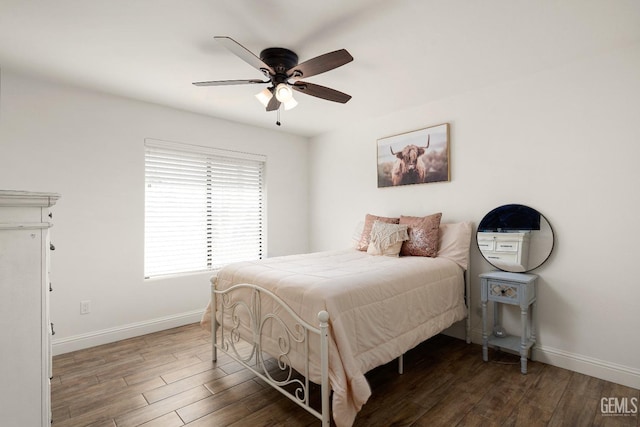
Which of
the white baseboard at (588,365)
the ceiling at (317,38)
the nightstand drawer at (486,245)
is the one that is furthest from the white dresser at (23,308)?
the nightstand drawer at (486,245)

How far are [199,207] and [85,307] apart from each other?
1460 millimetres

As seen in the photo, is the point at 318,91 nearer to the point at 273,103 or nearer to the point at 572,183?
the point at 273,103

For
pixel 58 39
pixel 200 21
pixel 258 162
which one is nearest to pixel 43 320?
pixel 200 21

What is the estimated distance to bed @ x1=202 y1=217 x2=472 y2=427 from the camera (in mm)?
1672

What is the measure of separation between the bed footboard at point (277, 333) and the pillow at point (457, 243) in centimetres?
171

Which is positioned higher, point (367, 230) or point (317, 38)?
point (317, 38)

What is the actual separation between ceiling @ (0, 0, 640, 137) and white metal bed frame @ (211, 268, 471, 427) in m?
1.72

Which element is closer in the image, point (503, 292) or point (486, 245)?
point (503, 292)

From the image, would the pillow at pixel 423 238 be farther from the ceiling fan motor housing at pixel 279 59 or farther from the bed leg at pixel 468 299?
the ceiling fan motor housing at pixel 279 59

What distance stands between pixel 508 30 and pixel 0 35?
11.0 ft

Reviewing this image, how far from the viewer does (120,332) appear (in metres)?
3.08

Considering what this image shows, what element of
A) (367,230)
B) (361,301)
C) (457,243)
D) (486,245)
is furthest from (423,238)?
(361,301)

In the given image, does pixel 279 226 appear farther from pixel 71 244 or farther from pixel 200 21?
pixel 200 21

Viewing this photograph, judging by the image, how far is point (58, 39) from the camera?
213 centimetres
